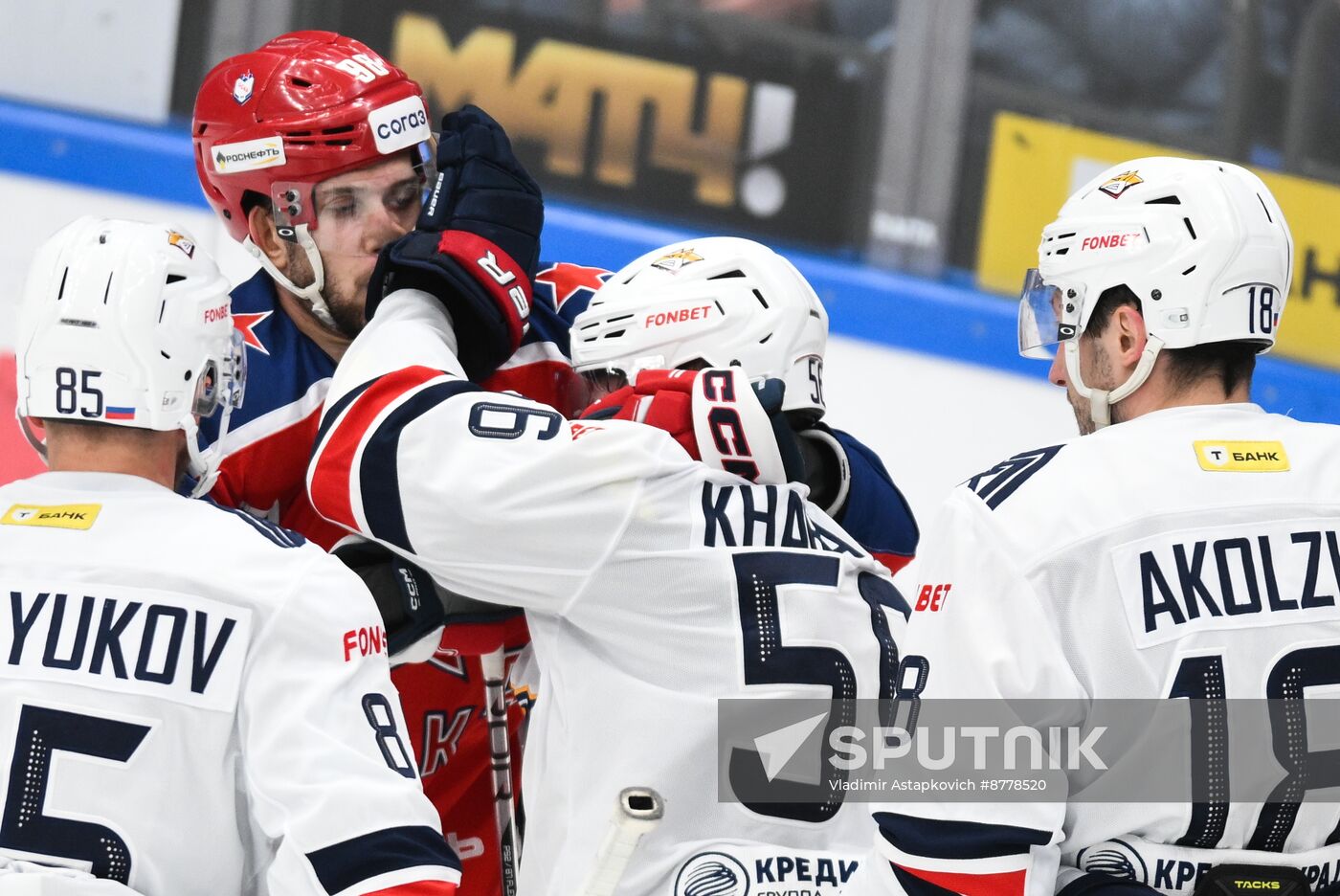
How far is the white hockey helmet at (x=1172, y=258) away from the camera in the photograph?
80.9 inches

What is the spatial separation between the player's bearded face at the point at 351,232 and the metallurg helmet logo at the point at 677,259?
1.68ft

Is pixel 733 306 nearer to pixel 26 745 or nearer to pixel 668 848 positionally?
pixel 668 848

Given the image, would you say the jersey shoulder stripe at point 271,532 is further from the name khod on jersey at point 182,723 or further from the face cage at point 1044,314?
the face cage at point 1044,314

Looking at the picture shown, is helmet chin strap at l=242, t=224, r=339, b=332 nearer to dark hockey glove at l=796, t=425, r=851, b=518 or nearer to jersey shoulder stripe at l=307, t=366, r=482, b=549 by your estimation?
jersey shoulder stripe at l=307, t=366, r=482, b=549

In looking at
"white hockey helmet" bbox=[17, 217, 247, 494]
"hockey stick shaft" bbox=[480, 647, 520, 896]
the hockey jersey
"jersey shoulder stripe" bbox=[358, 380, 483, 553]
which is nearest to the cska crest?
the hockey jersey

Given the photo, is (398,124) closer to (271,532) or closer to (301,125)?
(301,125)

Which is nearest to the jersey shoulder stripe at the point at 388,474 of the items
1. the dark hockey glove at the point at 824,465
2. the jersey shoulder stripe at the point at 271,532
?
the jersey shoulder stripe at the point at 271,532

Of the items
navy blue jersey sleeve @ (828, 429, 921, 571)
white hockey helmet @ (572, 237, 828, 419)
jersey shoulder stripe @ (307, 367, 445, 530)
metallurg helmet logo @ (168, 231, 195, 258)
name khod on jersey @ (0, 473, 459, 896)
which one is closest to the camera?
name khod on jersey @ (0, 473, 459, 896)

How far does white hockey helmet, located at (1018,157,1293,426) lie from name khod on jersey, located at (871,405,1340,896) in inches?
7.1

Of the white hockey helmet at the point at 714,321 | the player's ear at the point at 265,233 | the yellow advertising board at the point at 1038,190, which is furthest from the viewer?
the yellow advertising board at the point at 1038,190

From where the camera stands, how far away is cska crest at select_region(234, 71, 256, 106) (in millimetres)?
2641

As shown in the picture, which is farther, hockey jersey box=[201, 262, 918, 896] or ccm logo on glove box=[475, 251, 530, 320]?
hockey jersey box=[201, 262, 918, 896]

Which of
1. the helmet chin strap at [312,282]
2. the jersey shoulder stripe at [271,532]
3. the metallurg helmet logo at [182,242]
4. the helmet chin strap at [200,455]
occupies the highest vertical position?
the metallurg helmet logo at [182,242]

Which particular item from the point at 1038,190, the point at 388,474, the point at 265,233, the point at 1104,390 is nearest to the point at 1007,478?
the point at 1104,390
